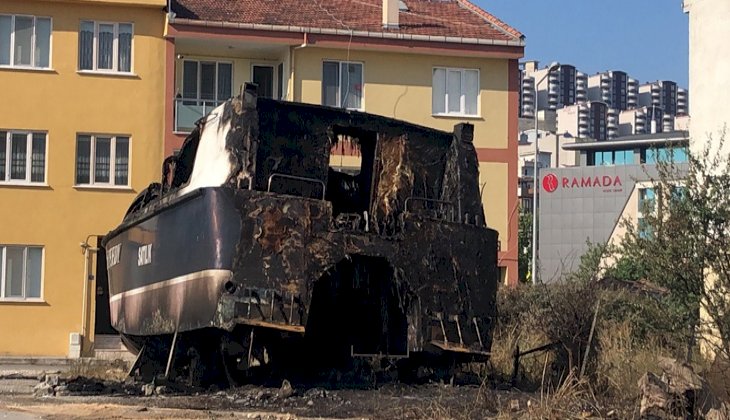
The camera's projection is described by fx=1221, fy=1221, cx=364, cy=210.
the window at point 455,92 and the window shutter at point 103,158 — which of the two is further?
the window at point 455,92

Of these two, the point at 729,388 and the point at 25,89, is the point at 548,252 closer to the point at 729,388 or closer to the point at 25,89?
the point at 25,89

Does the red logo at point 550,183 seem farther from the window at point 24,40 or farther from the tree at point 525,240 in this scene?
the window at point 24,40

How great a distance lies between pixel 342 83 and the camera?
3475 centimetres

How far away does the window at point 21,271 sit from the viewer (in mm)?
31203

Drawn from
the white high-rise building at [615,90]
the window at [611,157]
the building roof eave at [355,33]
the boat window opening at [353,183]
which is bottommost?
the boat window opening at [353,183]

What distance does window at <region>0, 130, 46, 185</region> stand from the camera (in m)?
31.7

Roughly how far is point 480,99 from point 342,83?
161 inches

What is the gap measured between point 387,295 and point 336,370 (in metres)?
1.30

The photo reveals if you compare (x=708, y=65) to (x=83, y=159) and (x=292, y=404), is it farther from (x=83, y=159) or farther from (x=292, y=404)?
(x=83, y=159)

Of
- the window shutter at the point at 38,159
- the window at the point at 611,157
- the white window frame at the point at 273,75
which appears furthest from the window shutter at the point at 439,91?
the window at the point at 611,157

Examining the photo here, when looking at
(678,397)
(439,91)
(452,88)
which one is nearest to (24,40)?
(439,91)

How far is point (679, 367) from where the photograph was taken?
10.2 metres

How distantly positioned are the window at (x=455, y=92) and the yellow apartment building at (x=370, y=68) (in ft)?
0.09

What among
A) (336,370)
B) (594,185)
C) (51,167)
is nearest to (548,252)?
(594,185)
